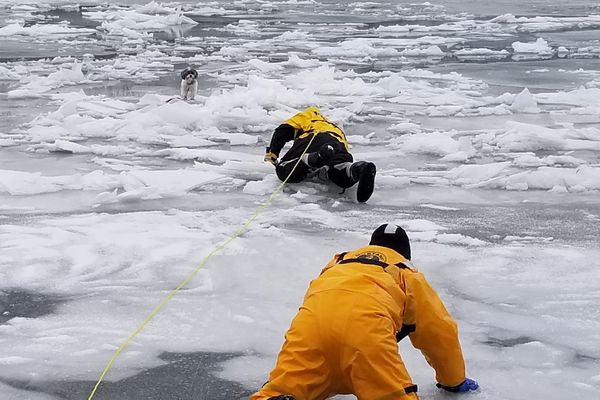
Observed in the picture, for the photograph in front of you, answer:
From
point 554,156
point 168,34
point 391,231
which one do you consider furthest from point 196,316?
point 168,34

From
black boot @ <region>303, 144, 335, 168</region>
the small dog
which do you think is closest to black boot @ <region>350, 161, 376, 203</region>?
black boot @ <region>303, 144, 335, 168</region>

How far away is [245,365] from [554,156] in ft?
15.2

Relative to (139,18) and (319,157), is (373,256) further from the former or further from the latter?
(139,18)

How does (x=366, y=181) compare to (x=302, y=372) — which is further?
(x=366, y=181)

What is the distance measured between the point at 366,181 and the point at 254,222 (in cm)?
89

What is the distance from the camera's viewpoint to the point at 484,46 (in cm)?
1684

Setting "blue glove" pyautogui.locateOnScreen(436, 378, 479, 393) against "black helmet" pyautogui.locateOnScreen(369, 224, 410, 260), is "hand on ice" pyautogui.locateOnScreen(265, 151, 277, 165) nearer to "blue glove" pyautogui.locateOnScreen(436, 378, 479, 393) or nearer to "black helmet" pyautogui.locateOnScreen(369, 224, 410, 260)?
"black helmet" pyautogui.locateOnScreen(369, 224, 410, 260)

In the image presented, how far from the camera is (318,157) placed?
5.86 meters

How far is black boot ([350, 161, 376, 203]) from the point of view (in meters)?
5.54

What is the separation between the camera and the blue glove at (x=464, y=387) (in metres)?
2.98

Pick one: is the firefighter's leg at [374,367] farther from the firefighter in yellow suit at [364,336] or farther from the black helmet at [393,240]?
the black helmet at [393,240]

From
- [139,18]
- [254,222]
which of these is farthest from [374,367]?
[139,18]

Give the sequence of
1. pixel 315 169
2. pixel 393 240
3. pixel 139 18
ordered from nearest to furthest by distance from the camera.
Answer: pixel 393 240 → pixel 315 169 → pixel 139 18

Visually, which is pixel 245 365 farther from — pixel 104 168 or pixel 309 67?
pixel 309 67
